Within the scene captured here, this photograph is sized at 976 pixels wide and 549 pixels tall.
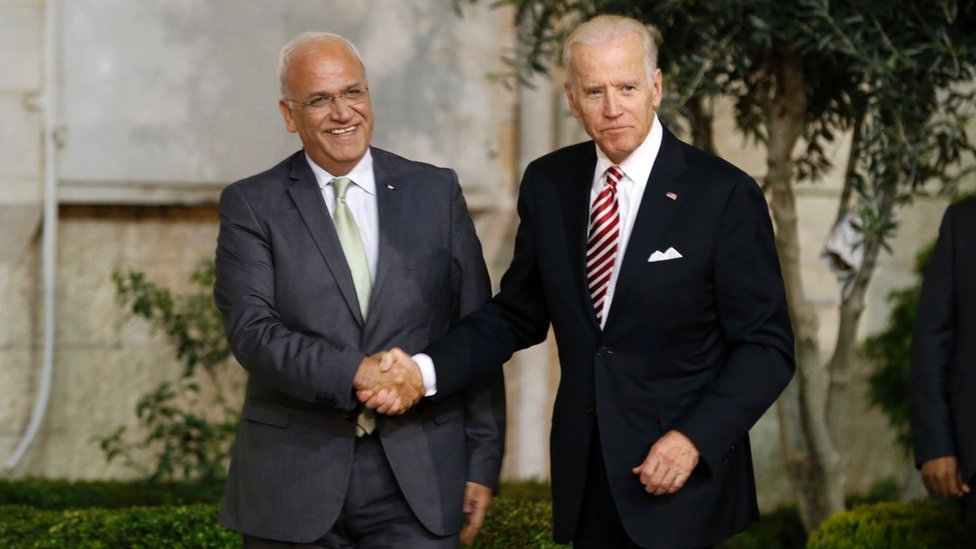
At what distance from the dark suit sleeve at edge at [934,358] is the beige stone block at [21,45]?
459 centimetres

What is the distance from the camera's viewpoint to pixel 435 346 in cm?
373

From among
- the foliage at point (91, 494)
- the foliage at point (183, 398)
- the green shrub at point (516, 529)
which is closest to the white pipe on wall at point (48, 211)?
the foliage at point (183, 398)

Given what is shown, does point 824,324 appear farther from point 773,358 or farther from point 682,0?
point 773,358

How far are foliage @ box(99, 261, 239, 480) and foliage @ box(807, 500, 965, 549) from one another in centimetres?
305

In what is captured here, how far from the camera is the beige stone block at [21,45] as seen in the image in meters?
7.24

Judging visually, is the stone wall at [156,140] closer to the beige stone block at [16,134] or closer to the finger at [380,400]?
the beige stone block at [16,134]

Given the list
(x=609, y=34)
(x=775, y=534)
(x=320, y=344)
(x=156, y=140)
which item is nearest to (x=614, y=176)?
(x=609, y=34)

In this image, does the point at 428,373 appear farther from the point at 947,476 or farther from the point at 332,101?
the point at 947,476

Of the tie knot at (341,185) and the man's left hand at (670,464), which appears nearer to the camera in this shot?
the man's left hand at (670,464)

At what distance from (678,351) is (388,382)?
65 cm

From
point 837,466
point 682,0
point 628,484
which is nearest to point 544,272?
point 628,484

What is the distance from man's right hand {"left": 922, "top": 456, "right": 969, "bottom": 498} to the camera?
4.03m

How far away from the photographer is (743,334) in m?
3.46

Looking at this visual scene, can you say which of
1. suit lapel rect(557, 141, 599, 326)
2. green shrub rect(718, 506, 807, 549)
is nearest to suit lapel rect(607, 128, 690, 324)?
suit lapel rect(557, 141, 599, 326)
